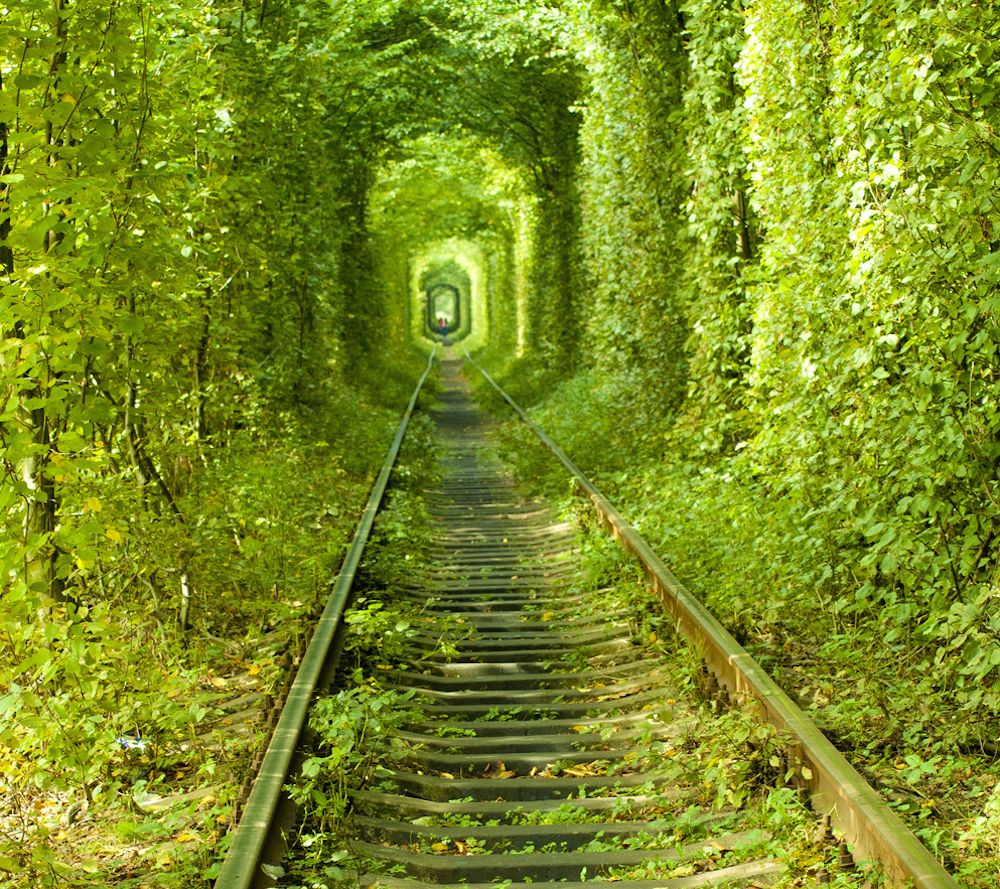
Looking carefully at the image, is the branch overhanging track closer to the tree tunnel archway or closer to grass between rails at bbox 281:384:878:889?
grass between rails at bbox 281:384:878:889

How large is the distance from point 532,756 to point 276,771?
1.31m

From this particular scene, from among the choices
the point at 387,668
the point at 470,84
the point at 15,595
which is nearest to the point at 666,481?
the point at 387,668

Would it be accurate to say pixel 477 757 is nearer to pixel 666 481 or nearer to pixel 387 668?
pixel 387 668

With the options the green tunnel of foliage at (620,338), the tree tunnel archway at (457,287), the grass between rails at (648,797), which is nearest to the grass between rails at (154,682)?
the green tunnel of foliage at (620,338)

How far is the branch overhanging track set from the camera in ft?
12.9

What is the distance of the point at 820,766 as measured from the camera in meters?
4.00

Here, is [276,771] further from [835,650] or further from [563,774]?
[835,650]

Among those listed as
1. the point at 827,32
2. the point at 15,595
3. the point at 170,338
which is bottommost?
the point at 15,595

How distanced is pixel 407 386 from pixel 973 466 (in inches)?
975

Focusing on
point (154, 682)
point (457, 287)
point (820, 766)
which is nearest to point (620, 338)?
point (154, 682)

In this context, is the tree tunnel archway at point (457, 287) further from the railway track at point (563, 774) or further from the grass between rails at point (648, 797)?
the grass between rails at point (648, 797)

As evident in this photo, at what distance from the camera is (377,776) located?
15.4 feet

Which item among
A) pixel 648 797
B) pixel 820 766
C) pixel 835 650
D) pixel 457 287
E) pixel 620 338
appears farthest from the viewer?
pixel 457 287

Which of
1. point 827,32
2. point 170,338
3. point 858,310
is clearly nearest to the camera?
point 858,310
